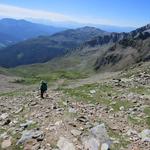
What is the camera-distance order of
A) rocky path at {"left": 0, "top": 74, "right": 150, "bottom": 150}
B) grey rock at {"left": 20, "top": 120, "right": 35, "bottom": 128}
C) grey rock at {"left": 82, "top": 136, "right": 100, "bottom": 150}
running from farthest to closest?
grey rock at {"left": 20, "top": 120, "right": 35, "bottom": 128}
rocky path at {"left": 0, "top": 74, "right": 150, "bottom": 150}
grey rock at {"left": 82, "top": 136, "right": 100, "bottom": 150}

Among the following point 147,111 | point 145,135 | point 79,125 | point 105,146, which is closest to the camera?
point 105,146

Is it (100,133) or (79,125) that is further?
(79,125)

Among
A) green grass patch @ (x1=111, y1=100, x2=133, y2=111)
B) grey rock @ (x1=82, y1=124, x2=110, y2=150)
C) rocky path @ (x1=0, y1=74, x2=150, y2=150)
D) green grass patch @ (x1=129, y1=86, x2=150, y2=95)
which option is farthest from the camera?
green grass patch @ (x1=129, y1=86, x2=150, y2=95)

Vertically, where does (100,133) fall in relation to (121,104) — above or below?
above

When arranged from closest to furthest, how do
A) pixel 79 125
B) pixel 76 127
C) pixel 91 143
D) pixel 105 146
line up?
pixel 105 146
pixel 91 143
pixel 76 127
pixel 79 125

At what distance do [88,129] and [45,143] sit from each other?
9.28 feet

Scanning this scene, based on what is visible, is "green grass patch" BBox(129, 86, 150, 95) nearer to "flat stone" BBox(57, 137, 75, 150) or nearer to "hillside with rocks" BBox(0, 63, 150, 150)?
"hillside with rocks" BBox(0, 63, 150, 150)

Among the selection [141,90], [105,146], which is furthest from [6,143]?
[141,90]

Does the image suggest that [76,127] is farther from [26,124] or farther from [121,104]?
[121,104]

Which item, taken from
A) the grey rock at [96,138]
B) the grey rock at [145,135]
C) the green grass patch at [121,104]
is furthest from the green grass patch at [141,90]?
the grey rock at [96,138]

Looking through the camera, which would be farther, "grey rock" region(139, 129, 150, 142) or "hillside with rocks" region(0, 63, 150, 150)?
"grey rock" region(139, 129, 150, 142)

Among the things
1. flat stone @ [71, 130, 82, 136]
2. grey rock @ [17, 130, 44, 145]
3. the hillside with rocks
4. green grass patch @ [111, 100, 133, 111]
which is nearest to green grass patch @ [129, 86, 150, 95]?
the hillside with rocks

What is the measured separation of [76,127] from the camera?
759 inches

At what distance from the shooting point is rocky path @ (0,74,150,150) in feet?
57.6
